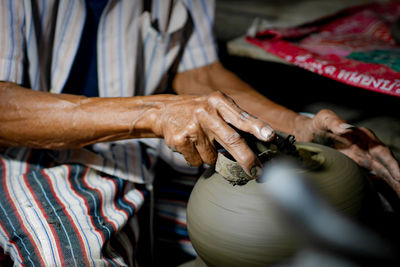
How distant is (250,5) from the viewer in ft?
9.11

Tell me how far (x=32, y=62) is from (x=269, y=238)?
0.80 m

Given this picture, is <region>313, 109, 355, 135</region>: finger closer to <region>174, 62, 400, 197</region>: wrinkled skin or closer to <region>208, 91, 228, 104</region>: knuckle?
<region>174, 62, 400, 197</region>: wrinkled skin

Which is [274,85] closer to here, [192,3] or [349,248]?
[192,3]

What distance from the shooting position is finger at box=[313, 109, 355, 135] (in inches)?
39.5

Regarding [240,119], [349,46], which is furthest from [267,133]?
[349,46]

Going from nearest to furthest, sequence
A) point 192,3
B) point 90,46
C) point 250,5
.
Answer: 1. point 90,46
2. point 192,3
3. point 250,5

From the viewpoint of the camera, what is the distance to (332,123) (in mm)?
1020

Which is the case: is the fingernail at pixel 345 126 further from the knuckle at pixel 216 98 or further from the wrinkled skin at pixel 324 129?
the knuckle at pixel 216 98

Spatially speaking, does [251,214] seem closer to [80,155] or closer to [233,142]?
[233,142]

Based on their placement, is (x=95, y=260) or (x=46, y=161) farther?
(x=46, y=161)

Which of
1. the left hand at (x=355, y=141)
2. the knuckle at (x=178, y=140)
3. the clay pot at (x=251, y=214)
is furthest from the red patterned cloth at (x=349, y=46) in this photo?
the knuckle at (x=178, y=140)

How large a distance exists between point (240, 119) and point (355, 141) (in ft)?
1.41

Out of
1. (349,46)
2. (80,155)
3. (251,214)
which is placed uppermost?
(349,46)

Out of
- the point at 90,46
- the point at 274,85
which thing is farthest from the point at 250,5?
the point at 90,46
